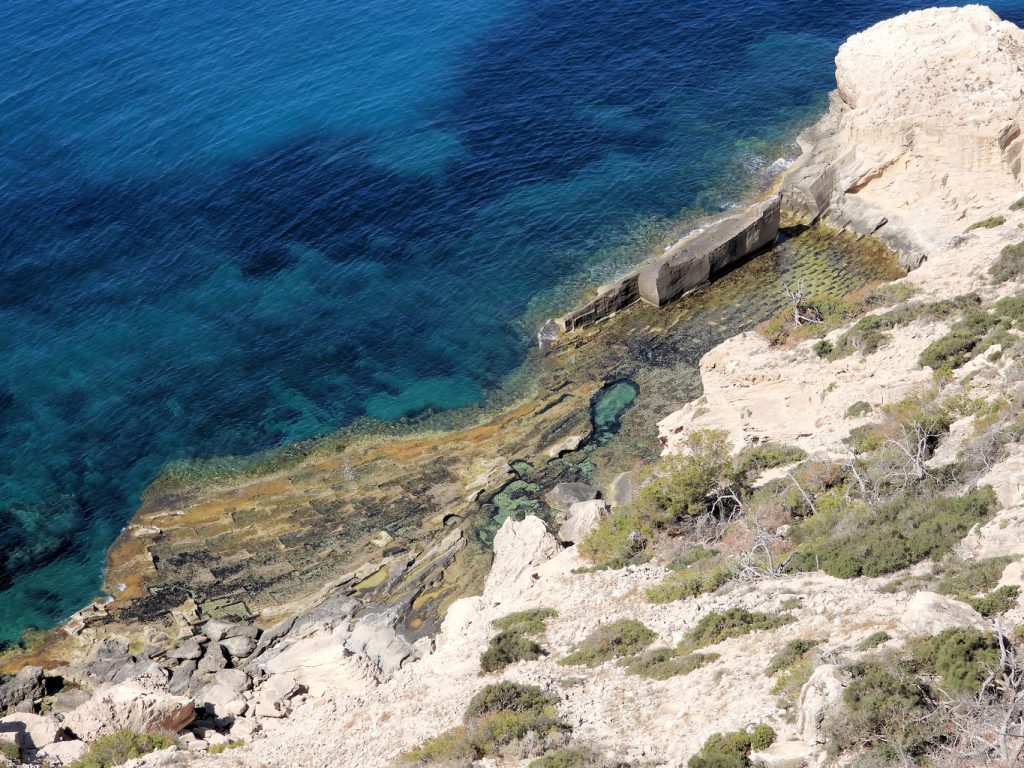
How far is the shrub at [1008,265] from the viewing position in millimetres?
39531

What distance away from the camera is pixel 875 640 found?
868 inches

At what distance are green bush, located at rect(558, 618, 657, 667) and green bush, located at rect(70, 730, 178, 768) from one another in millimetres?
12705

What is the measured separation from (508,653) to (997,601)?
13709 mm

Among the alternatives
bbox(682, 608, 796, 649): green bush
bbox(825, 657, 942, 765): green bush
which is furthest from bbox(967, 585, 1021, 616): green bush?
bbox(682, 608, 796, 649): green bush

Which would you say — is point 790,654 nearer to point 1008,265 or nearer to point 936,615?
point 936,615

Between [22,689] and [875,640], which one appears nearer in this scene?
[875,640]

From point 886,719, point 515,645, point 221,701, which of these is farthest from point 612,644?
point 221,701

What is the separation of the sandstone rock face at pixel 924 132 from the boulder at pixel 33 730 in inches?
1757

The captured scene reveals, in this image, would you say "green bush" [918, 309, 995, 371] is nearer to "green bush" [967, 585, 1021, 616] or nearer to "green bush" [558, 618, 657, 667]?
"green bush" [967, 585, 1021, 616]

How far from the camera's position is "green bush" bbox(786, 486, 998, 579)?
25.7 m

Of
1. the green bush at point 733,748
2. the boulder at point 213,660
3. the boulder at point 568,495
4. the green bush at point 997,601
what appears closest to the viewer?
the green bush at point 733,748

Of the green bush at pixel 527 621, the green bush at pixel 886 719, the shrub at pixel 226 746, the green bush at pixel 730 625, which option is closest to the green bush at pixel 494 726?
the green bush at pixel 527 621

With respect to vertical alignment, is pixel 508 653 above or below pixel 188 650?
above

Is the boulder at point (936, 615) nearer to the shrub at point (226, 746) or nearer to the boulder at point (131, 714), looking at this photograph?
the shrub at point (226, 746)
